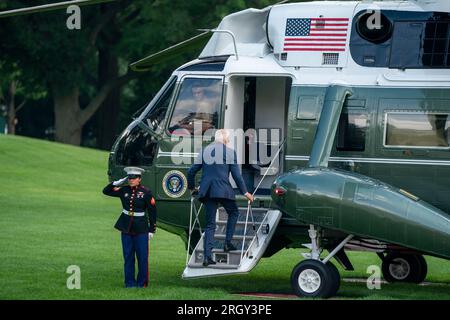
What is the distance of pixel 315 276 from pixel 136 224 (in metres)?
2.71

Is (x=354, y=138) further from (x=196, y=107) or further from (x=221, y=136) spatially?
(x=196, y=107)

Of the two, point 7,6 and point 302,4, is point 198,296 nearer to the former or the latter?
point 302,4

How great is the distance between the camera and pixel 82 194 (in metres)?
35.3

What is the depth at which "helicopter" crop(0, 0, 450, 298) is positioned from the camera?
1502 centimetres

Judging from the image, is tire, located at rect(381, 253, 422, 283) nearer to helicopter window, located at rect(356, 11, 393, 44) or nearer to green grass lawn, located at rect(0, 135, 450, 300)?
green grass lawn, located at rect(0, 135, 450, 300)

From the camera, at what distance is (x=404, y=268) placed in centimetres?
1836

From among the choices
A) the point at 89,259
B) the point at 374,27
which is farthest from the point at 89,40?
the point at 374,27

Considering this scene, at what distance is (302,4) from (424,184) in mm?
3354

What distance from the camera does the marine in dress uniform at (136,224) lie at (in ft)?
52.5

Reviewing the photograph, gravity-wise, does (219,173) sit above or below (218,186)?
above

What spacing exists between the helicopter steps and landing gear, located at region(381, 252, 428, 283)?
3.02 meters

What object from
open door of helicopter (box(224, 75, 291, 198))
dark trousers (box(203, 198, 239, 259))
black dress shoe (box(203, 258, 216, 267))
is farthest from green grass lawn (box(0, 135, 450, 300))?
open door of helicopter (box(224, 75, 291, 198))

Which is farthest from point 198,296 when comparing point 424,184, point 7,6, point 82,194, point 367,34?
point 7,6

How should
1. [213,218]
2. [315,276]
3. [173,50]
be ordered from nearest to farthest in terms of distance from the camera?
[315,276]
[213,218]
[173,50]
